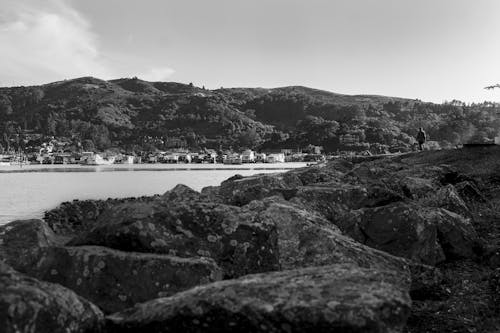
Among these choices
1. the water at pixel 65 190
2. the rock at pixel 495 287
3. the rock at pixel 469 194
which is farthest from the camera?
the water at pixel 65 190

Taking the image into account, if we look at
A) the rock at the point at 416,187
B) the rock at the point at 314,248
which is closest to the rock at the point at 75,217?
the rock at the point at 416,187

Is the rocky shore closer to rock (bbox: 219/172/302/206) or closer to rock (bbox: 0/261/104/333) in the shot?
rock (bbox: 0/261/104/333)

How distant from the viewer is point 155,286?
23.5 feet

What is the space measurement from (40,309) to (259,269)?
374cm

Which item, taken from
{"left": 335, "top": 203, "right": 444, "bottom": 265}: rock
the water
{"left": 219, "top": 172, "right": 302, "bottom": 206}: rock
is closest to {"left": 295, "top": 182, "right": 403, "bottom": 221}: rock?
{"left": 219, "top": 172, "right": 302, "bottom": 206}: rock

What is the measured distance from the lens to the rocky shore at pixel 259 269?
18.1 ft

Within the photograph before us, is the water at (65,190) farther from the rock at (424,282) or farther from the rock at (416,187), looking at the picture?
the rock at (424,282)

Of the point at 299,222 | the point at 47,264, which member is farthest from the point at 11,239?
the point at 299,222

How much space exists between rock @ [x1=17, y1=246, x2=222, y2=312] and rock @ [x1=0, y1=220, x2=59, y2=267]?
1685 millimetres

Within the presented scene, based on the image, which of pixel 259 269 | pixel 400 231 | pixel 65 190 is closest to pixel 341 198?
pixel 400 231

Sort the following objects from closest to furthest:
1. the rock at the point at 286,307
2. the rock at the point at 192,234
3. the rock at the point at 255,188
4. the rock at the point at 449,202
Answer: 1. the rock at the point at 286,307
2. the rock at the point at 192,234
3. the rock at the point at 449,202
4. the rock at the point at 255,188

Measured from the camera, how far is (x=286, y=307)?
554 cm

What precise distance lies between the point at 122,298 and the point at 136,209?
1.75m

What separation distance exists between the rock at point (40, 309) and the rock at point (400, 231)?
719 centimetres
